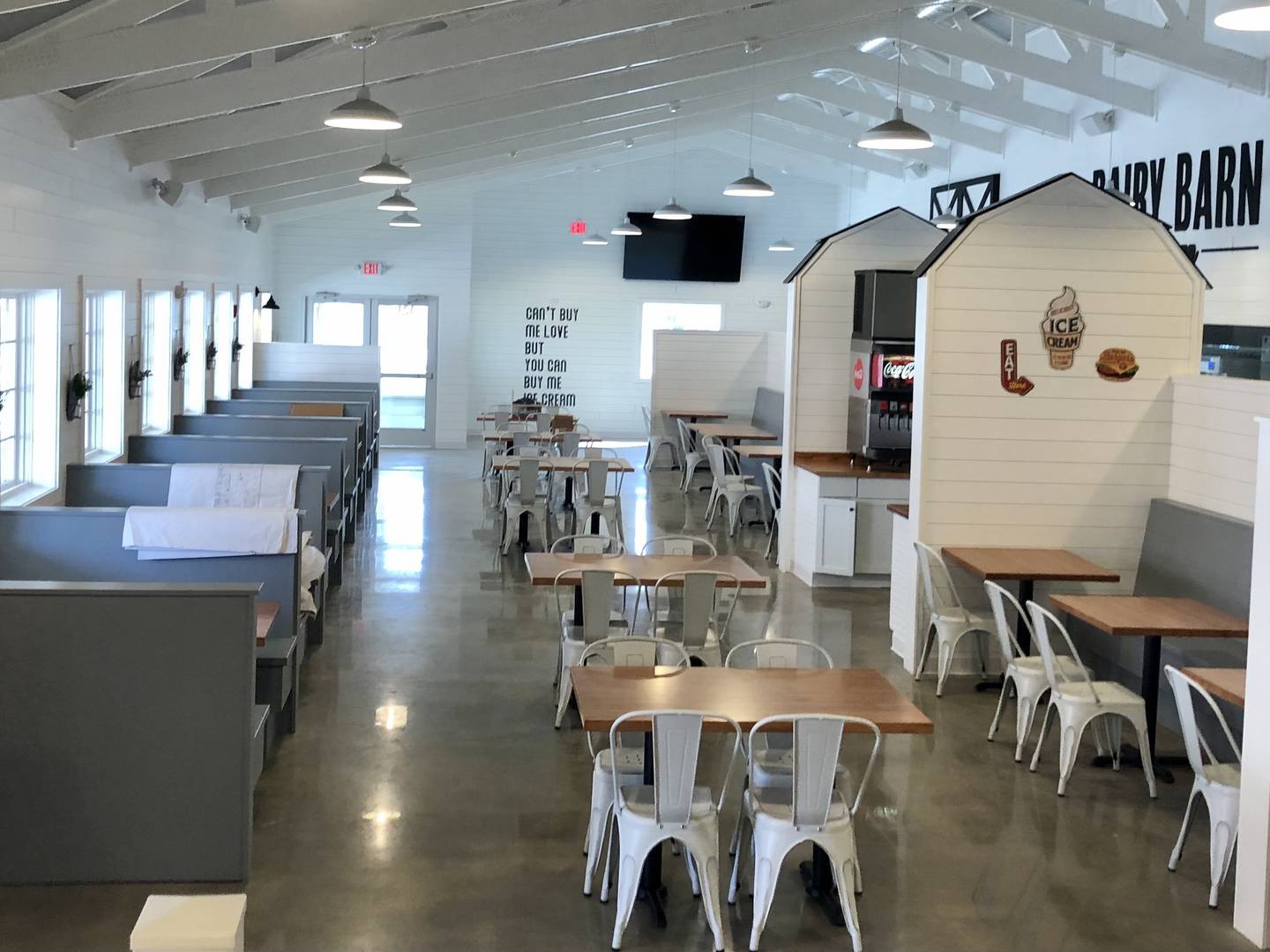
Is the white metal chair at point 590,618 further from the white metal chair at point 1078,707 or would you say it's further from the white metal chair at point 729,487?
the white metal chair at point 729,487

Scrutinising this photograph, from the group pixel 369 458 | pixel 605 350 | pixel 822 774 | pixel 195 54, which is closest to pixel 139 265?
pixel 195 54

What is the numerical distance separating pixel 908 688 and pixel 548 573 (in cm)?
210

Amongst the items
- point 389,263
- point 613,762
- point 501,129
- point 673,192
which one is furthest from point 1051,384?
point 673,192

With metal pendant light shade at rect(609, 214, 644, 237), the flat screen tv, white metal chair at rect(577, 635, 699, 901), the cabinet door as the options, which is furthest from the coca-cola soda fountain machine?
the flat screen tv

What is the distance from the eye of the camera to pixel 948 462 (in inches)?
299

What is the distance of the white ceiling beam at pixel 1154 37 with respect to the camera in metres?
10.1

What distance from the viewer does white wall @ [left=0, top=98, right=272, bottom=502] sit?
7082 millimetres

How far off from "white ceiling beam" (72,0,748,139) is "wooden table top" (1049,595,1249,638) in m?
4.40

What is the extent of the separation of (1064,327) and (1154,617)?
2.12m

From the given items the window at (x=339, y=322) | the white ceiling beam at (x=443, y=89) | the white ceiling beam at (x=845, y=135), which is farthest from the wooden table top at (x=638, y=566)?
the window at (x=339, y=322)

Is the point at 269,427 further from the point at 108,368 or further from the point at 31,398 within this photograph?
the point at 31,398

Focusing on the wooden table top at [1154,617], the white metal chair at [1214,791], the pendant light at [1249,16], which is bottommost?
the white metal chair at [1214,791]

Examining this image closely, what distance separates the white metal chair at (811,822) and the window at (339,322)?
15.6m

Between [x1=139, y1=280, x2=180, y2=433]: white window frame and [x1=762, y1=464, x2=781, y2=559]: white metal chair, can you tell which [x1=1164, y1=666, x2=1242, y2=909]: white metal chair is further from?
[x1=139, y1=280, x2=180, y2=433]: white window frame
